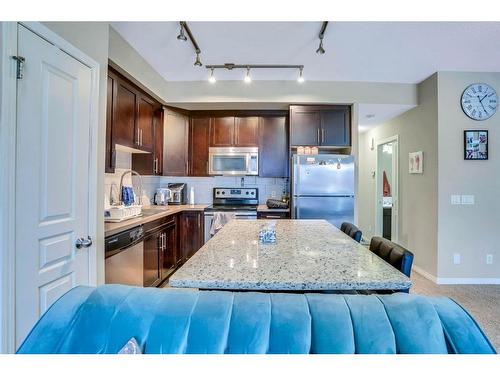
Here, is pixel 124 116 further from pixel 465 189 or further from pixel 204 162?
pixel 465 189

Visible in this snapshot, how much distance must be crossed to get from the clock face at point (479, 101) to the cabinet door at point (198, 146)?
11.3ft

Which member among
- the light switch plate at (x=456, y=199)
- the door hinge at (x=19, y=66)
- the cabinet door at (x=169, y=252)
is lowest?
the cabinet door at (x=169, y=252)

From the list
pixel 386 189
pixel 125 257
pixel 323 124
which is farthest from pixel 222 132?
pixel 386 189

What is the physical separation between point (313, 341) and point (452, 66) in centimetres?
380

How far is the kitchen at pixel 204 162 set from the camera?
3018 mm

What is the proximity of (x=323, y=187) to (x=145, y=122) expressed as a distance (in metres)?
2.44

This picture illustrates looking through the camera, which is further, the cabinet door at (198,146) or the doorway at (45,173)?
the cabinet door at (198,146)

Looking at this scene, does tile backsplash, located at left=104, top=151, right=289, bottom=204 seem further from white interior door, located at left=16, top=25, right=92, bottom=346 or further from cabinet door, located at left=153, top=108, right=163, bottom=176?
white interior door, located at left=16, top=25, right=92, bottom=346

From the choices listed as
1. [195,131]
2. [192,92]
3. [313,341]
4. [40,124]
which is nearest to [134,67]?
[192,92]

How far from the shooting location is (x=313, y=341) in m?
0.69

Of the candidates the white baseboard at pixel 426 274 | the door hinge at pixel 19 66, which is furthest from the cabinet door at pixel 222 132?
the white baseboard at pixel 426 274

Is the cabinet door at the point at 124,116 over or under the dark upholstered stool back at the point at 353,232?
over

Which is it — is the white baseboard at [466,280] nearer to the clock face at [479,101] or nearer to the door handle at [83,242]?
the clock face at [479,101]
